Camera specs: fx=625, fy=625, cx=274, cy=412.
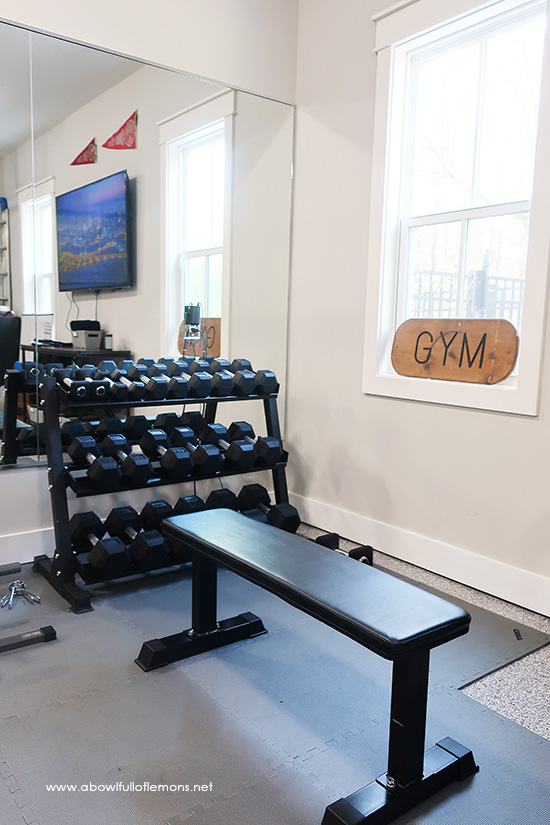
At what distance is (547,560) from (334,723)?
115 centimetres

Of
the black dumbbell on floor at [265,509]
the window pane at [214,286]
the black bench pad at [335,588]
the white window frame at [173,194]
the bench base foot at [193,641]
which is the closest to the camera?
the black bench pad at [335,588]

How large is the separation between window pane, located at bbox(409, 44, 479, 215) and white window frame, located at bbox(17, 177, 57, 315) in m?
1.65

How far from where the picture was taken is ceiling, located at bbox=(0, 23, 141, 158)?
101 inches

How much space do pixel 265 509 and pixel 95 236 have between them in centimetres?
154

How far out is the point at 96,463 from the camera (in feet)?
8.27

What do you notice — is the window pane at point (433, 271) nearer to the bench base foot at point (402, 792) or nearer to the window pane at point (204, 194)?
the window pane at point (204, 194)

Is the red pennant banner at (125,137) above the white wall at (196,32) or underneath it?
underneath

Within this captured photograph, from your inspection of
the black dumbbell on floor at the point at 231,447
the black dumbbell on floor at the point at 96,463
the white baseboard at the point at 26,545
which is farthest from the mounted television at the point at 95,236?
the white baseboard at the point at 26,545

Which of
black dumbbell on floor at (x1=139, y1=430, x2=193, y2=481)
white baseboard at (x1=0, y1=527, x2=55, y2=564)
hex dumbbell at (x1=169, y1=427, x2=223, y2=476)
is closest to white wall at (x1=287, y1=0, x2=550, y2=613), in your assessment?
hex dumbbell at (x1=169, y1=427, x2=223, y2=476)

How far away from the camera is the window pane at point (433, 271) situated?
2793 mm

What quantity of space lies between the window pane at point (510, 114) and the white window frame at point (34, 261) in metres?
1.86

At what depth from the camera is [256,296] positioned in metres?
3.52

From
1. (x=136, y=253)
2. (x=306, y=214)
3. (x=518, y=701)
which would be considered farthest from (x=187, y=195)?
(x=518, y=701)

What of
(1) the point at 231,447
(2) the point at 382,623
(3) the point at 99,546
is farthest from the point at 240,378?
(2) the point at 382,623
